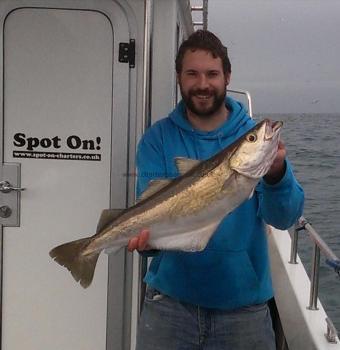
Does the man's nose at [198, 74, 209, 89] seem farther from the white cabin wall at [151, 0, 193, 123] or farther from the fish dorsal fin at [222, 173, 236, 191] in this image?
the white cabin wall at [151, 0, 193, 123]

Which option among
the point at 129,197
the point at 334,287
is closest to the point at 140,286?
the point at 129,197

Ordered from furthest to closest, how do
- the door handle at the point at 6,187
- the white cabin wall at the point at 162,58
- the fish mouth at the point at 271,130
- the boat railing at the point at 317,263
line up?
the door handle at the point at 6,187, the white cabin wall at the point at 162,58, the boat railing at the point at 317,263, the fish mouth at the point at 271,130

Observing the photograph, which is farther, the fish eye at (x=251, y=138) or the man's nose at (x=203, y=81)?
the man's nose at (x=203, y=81)

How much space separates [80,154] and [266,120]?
2.12m

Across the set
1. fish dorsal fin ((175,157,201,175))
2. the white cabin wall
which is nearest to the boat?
the white cabin wall

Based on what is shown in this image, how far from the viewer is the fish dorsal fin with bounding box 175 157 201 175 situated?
295cm

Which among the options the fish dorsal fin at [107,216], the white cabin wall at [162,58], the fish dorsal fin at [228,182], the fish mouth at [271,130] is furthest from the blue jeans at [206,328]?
the white cabin wall at [162,58]

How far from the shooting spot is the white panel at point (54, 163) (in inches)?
172

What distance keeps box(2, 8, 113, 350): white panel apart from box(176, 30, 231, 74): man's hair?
1.13 m

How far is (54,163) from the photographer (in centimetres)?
445

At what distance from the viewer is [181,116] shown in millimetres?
3400

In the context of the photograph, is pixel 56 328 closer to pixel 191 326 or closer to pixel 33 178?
pixel 33 178

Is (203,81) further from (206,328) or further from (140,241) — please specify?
(206,328)

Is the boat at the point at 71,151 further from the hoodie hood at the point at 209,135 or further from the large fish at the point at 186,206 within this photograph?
the large fish at the point at 186,206
